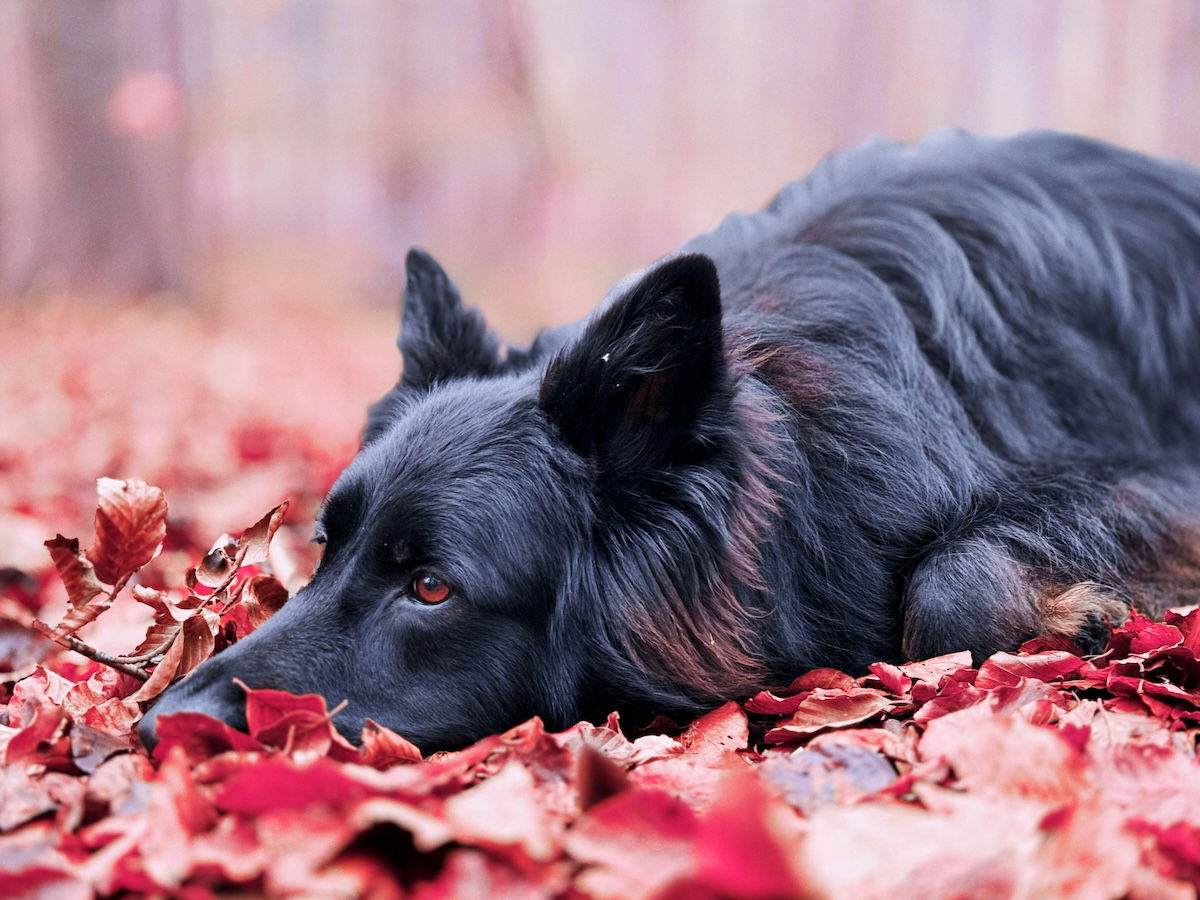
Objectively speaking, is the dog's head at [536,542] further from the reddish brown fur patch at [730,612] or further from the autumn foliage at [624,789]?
the autumn foliage at [624,789]

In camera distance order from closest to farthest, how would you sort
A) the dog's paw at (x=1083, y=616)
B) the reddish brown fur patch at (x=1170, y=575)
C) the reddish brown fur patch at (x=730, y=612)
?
1. the reddish brown fur patch at (x=730, y=612)
2. the dog's paw at (x=1083, y=616)
3. the reddish brown fur patch at (x=1170, y=575)

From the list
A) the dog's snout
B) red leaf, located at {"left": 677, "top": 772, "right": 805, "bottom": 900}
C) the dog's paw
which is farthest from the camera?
the dog's paw

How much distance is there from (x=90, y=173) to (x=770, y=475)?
11083 mm

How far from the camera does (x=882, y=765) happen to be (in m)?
1.77

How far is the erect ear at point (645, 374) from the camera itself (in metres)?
2.19

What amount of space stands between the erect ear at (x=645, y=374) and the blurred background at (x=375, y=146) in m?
3.43

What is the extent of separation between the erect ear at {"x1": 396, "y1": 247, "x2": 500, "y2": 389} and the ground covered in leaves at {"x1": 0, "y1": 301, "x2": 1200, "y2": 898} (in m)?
0.70

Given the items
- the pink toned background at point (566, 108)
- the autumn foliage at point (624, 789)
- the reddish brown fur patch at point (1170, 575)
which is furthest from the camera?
the pink toned background at point (566, 108)

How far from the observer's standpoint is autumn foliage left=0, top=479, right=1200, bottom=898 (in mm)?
1337

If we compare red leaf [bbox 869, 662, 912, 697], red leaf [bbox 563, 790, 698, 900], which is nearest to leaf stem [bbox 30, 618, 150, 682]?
red leaf [bbox 563, 790, 698, 900]

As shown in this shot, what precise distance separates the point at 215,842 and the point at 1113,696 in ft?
5.47

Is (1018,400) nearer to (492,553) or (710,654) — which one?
(710,654)

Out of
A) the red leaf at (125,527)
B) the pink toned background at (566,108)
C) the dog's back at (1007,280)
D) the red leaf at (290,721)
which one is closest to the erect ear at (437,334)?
the dog's back at (1007,280)

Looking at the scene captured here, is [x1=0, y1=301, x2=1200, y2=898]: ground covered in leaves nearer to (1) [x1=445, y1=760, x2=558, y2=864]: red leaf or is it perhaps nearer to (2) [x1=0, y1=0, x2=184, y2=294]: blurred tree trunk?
(1) [x1=445, y1=760, x2=558, y2=864]: red leaf
